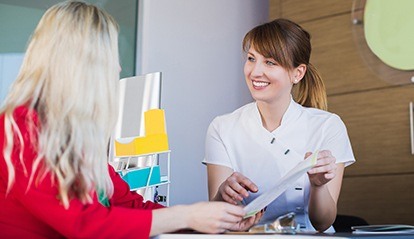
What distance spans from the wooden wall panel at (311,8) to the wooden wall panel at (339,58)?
32 mm

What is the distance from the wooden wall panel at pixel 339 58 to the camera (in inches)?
117

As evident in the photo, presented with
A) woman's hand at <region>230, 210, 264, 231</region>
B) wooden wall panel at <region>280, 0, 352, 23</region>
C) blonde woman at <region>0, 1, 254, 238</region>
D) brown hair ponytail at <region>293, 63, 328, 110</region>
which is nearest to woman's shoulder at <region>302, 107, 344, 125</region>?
brown hair ponytail at <region>293, 63, 328, 110</region>

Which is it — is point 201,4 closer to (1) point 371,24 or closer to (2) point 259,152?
(1) point 371,24

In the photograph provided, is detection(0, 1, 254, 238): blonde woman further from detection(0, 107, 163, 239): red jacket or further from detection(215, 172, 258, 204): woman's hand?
detection(215, 172, 258, 204): woman's hand

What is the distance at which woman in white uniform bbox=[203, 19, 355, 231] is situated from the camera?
187cm

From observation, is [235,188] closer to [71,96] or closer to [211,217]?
[211,217]

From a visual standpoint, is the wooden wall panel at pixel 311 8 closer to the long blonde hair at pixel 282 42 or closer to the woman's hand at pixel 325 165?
the long blonde hair at pixel 282 42

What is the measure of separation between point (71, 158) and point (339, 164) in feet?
3.29

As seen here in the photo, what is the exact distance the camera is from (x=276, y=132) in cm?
196

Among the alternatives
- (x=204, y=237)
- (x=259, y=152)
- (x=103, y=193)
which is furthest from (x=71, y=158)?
(x=259, y=152)

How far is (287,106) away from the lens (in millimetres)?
2010

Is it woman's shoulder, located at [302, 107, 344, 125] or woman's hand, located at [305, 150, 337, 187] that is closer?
woman's hand, located at [305, 150, 337, 187]

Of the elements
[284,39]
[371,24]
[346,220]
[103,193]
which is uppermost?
[371,24]

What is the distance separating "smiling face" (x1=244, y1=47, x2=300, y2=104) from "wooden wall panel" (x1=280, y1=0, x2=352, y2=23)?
1.18m
